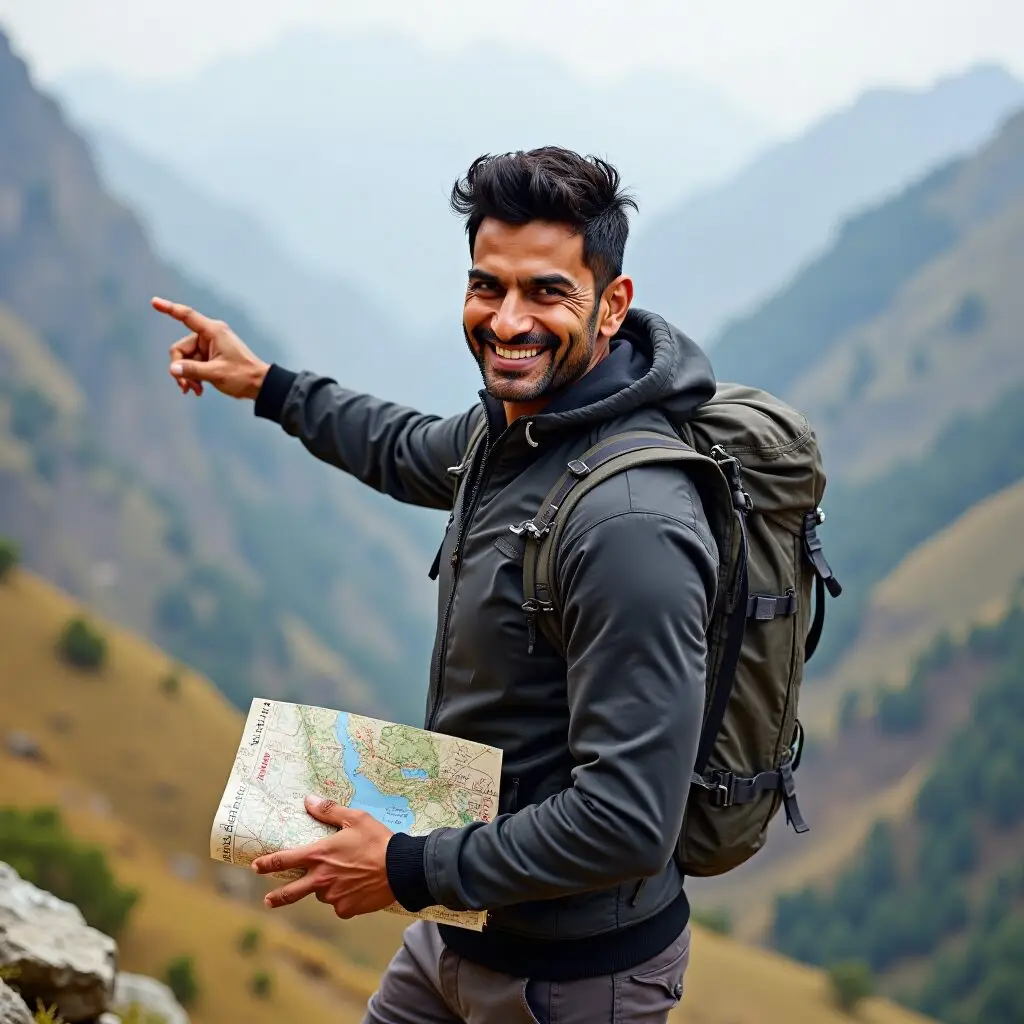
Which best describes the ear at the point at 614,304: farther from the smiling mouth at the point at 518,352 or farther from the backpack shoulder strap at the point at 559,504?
the backpack shoulder strap at the point at 559,504

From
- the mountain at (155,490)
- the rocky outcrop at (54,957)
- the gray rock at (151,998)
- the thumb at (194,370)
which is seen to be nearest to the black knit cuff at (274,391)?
the thumb at (194,370)

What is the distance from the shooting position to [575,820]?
123 inches

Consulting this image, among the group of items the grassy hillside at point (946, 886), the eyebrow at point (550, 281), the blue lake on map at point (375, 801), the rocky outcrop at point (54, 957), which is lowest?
the rocky outcrop at point (54, 957)

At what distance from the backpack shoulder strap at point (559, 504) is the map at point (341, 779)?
433mm

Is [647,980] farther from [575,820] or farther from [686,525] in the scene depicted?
[686,525]

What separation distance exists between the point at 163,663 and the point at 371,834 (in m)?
64.1

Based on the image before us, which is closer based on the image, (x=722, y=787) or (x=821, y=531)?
(x=722, y=787)

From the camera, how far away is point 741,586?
11.3 ft

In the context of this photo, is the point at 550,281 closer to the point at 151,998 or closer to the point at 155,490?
the point at 151,998

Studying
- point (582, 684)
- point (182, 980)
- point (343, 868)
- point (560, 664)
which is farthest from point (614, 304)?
point (182, 980)

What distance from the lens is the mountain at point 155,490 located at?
326 ft

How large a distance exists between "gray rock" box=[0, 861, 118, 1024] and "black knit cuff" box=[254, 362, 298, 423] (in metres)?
2.39

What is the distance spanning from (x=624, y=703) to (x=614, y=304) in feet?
4.04

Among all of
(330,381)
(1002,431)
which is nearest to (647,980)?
(330,381)
